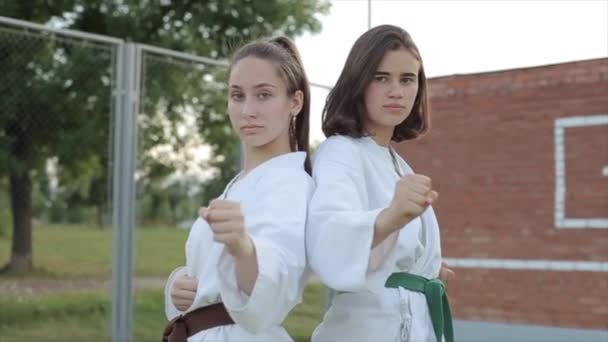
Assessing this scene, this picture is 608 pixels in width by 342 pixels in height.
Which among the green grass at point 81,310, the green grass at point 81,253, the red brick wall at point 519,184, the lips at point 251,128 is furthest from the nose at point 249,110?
the red brick wall at point 519,184

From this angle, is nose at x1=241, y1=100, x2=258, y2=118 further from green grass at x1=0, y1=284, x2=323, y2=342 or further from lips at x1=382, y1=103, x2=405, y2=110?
green grass at x1=0, y1=284, x2=323, y2=342

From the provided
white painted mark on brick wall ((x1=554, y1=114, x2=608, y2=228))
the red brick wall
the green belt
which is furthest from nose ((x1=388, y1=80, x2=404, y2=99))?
white painted mark on brick wall ((x1=554, y1=114, x2=608, y2=228))

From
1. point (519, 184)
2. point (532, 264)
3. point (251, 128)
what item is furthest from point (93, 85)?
point (251, 128)

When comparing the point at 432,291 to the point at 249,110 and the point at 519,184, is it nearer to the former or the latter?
the point at 249,110

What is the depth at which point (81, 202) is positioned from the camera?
1781cm

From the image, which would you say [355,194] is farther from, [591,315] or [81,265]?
[81,265]

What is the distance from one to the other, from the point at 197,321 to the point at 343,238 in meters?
0.36

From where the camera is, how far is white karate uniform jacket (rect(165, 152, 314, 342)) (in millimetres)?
1687

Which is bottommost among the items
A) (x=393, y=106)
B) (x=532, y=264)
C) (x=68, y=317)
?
(x=68, y=317)

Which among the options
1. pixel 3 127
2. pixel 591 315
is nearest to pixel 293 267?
pixel 591 315

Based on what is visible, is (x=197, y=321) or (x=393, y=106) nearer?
(x=197, y=321)

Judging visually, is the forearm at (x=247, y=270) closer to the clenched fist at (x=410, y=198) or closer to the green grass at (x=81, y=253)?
the clenched fist at (x=410, y=198)

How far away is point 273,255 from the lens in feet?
5.60

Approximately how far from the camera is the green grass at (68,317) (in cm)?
688
